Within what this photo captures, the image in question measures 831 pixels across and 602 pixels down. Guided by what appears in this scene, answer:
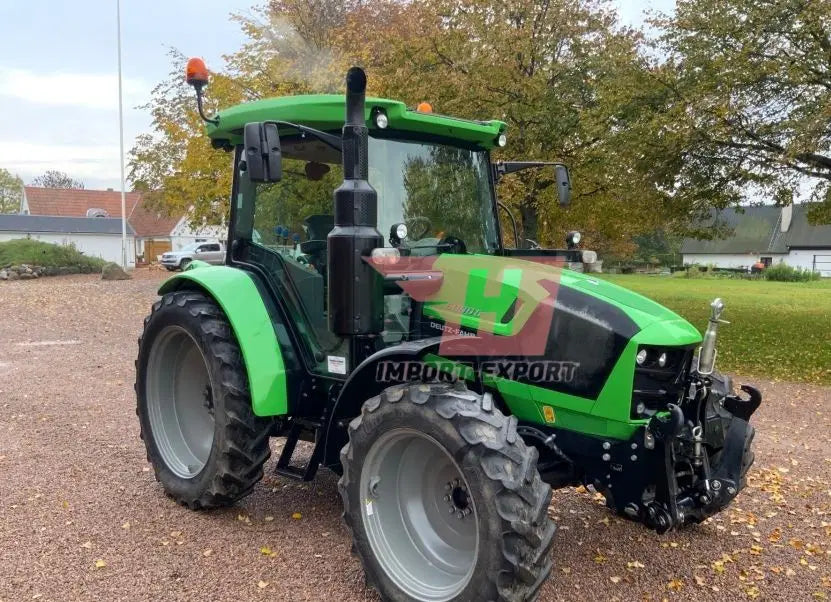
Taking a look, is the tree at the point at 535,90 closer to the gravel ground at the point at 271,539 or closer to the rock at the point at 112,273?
the gravel ground at the point at 271,539

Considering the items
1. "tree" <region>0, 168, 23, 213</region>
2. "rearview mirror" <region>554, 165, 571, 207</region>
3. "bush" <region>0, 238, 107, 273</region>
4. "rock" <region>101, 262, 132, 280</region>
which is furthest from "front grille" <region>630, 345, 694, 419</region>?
"tree" <region>0, 168, 23, 213</region>

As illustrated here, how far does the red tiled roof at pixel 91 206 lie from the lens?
5772 centimetres

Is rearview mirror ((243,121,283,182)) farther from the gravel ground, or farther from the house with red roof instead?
the house with red roof

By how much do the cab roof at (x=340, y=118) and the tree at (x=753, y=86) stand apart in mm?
8310

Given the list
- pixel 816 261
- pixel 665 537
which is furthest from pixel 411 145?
pixel 816 261

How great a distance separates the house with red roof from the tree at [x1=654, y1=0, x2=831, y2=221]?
140 feet

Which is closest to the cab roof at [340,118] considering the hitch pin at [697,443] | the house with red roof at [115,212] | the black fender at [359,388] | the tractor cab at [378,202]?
the tractor cab at [378,202]

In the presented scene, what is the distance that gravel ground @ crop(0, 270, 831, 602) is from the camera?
12.8 ft

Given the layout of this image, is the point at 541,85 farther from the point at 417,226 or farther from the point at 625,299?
the point at 625,299

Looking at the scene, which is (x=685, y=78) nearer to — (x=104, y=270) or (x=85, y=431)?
(x=85, y=431)

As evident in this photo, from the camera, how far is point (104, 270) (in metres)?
29.3

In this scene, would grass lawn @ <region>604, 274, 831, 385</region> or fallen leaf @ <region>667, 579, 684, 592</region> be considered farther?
grass lawn @ <region>604, 274, 831, 385</region>

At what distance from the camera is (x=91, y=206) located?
6253 cm

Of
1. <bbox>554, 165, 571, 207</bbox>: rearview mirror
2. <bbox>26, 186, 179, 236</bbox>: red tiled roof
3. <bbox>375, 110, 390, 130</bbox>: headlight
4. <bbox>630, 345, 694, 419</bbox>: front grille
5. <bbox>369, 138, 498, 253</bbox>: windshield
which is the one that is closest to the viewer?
<bbox>630, 345, 694, 419</bbox>: front grille
